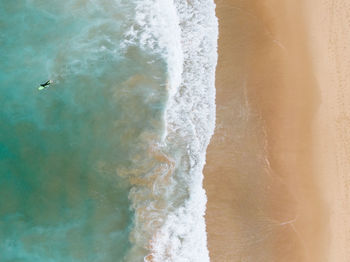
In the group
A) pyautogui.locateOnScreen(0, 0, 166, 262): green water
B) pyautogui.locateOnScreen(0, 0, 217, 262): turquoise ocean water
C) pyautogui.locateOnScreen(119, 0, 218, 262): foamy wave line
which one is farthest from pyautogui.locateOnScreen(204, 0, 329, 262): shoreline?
pyautogui.locateOnScreen(0, 0, 166, 262): green water

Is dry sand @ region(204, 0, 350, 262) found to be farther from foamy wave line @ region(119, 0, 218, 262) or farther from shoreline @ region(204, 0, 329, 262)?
foamy wave line @ region(119, 0, 218, 262)

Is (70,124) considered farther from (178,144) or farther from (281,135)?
(281,135)

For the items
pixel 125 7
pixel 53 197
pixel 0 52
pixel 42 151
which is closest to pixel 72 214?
pixel 53 197

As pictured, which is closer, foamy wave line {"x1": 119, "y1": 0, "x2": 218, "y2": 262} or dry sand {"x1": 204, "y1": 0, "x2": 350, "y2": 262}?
dry sand {"x1": 204, "y1": 0, "x2": 350, "y2": 262}

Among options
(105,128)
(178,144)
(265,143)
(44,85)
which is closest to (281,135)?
(265,143)

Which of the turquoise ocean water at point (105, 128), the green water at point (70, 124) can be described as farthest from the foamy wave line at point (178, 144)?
the green water at point (70, 124)

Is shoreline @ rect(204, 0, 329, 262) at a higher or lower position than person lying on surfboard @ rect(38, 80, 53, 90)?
lower

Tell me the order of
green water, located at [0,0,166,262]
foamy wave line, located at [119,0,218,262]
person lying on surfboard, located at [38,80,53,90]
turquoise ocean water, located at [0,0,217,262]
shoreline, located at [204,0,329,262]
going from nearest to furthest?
shoreline, located at [204,0,329,262], foamy wave line, located at [119,0,218,262], turquoise ocean water, located at [0,0,217,262], green water, located at [0,0,166,262], person lying on surfboard, located at [38,80,53,90]
